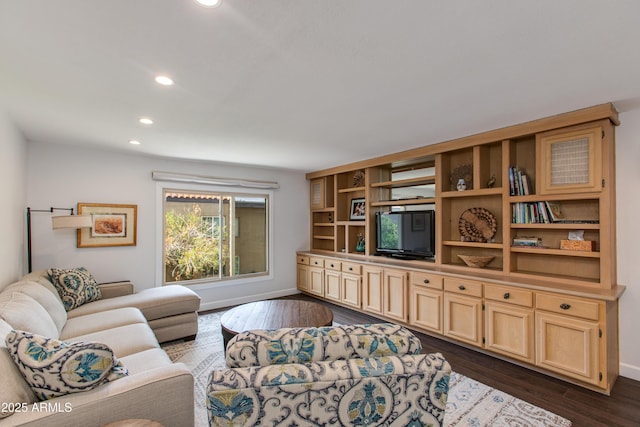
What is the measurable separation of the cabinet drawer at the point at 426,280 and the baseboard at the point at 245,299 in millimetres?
2714

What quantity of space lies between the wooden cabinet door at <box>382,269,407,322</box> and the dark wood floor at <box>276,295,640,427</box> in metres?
0.67

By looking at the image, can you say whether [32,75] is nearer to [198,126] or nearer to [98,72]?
[98,72]

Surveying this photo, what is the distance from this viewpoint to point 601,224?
256 centimetres

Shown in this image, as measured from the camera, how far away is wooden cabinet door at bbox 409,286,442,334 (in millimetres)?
3465

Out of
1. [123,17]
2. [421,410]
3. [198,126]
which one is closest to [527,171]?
[421,410]

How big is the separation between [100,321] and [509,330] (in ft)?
12.2

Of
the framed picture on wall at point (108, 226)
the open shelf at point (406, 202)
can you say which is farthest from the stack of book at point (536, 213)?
the framed picture on wall at point (108, 226)

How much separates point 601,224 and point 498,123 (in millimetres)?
1219

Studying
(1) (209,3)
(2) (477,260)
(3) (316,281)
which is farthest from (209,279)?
(1) (209,3)

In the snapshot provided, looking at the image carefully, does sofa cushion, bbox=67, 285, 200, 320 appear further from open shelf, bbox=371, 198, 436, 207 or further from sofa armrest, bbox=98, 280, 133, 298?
open shelf, bbox=371, 198, 436, 207

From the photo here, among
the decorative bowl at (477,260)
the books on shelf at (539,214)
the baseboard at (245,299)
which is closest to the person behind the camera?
the books on shelf at (539,214)

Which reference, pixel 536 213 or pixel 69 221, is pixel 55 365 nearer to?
pixel 69 221

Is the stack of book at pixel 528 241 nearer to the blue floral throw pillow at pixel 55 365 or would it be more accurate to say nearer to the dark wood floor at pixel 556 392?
the dark wood floor at pixel 556 392

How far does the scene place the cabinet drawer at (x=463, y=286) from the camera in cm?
310
